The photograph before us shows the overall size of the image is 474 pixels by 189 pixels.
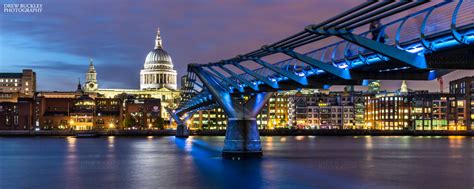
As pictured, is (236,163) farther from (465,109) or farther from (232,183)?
(465,109)

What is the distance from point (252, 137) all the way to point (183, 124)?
317 feet

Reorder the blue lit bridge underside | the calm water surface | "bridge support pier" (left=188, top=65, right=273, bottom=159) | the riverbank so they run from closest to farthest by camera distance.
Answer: the blue lit bridge underside < the calm water surface < "bridge support pier" (left=188, top=65, right=273, bottom=159) < the riverbank

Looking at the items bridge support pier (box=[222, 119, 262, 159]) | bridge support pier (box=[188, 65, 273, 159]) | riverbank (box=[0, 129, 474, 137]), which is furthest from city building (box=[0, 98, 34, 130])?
bridge support pier (box=[222, 119, 262, 159])

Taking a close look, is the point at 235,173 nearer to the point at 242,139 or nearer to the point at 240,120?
the point at 240,120

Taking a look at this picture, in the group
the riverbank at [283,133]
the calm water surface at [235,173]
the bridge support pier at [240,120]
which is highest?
the bridge support pier at [240,120]

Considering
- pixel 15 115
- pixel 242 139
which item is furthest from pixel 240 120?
pixel 15 115

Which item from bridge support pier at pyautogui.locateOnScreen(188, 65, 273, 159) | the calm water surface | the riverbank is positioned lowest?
the calm water surface

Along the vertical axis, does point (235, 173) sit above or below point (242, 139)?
below

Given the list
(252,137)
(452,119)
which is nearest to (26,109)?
(452,119)

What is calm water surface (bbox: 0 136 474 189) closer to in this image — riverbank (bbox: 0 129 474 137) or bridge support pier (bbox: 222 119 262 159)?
bridge support pier (bbox: 222 119 262 159)

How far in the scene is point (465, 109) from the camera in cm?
19838

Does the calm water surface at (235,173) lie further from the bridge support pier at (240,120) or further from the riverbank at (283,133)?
the riverbank at (283,133)

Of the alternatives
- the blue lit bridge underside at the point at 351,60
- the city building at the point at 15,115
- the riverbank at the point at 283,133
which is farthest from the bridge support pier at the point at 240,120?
the city building at the point at 15,115

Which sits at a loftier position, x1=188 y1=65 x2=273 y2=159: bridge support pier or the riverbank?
x1=188 y1=65 x2=273 y2=159: bridge support pier
